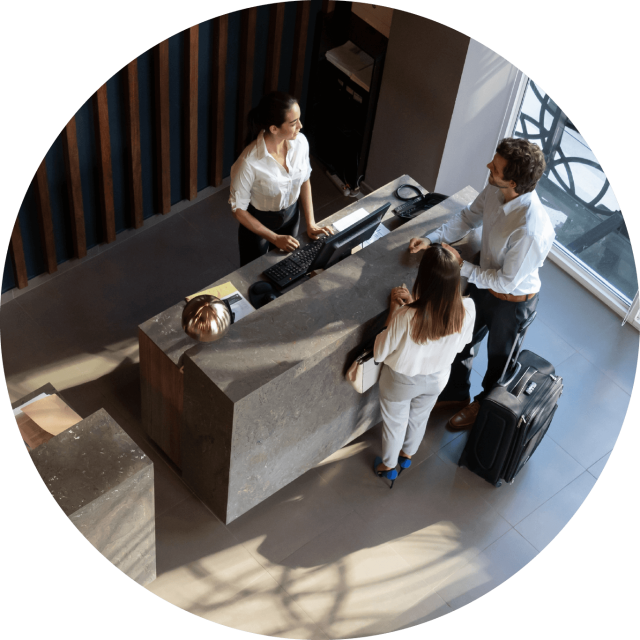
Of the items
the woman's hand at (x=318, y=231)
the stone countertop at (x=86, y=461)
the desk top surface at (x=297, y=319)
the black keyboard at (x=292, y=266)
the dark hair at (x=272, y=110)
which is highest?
the dark hair at (x=272, y=110)

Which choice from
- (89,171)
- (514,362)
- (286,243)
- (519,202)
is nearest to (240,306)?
(286,243)

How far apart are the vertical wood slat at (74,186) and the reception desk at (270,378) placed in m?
1.40

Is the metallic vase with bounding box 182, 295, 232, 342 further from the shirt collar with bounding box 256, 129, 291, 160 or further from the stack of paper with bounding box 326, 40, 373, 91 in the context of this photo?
the stack of paper with bounding box 326, 40, 373, 91

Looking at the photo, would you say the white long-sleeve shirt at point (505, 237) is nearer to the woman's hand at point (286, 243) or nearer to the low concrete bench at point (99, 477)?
the woman's hand at point (286, 243)

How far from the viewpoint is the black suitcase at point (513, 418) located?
4160 mm

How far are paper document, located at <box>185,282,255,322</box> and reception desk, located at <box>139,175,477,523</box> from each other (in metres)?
0.05

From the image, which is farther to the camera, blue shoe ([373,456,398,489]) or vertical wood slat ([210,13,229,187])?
vertical wood slat ([210,13,229,187])

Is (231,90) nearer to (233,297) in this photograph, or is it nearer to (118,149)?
(118,149)

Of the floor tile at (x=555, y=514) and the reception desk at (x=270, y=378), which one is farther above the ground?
the reception desk at (x=270, y=378)

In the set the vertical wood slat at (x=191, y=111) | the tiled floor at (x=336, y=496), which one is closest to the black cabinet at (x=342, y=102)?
the vertical wood slat at (x=191, y=111)

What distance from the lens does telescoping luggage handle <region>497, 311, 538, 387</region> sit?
423 cm

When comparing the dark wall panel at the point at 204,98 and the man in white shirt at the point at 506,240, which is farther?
Answer: the dark wall panel at the point at 204,98

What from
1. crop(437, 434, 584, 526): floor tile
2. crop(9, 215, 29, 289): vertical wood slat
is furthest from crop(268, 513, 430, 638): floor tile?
crop(9, 215, 29, 289): vertical wood slat

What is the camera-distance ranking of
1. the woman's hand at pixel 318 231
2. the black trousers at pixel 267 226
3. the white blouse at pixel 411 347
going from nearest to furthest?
1. the white blouse at pixel 411 347
2. the woman's hand at pixel 318 231
3. the black trousers at pixel 267 226
